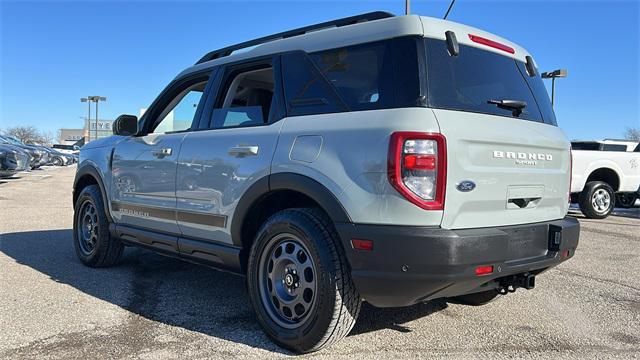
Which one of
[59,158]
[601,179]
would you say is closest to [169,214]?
[601,179]

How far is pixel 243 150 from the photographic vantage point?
3.58 m

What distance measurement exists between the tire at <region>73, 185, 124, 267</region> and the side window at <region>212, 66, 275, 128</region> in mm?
2030

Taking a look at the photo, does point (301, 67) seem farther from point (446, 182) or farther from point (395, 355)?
point (395, 355)

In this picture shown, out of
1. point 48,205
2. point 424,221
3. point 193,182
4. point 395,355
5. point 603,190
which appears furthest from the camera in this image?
point 48,205

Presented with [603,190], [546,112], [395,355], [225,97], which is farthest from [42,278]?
[603,190]

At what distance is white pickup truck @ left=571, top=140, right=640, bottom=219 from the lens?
10.3 m

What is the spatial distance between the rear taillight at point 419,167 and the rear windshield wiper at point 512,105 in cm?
74

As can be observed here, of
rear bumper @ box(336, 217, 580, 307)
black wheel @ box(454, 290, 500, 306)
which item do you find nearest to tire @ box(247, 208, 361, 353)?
rear bumper @ box(336, 217, 580, 307)

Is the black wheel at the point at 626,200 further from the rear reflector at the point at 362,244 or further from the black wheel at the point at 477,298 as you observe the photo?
the rear reflector at the point at 362,244

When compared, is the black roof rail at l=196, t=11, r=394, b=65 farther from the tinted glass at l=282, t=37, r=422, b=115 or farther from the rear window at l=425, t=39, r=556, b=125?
the rear window at l=425, t=39, r=556, b=125

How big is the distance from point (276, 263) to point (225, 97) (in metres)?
1.52

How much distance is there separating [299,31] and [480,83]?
55.5 inches

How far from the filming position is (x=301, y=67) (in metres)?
3.52

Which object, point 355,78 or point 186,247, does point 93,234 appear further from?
point 355,78
